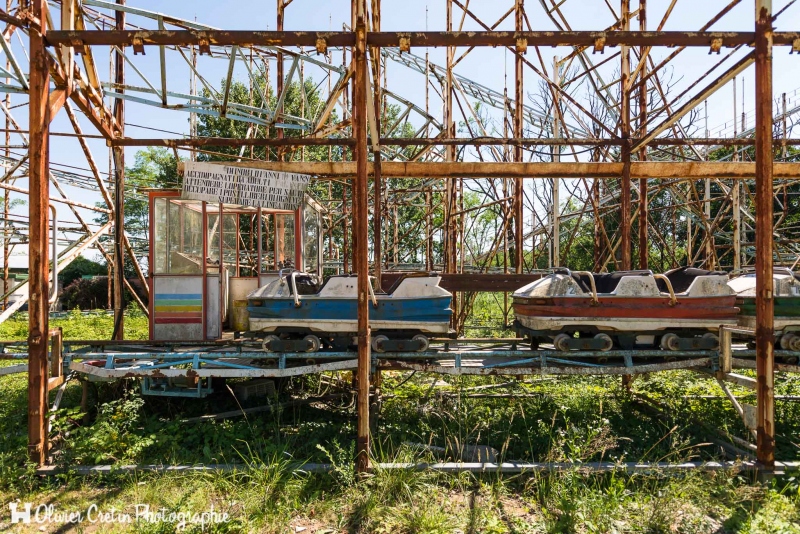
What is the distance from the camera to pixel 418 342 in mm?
5949

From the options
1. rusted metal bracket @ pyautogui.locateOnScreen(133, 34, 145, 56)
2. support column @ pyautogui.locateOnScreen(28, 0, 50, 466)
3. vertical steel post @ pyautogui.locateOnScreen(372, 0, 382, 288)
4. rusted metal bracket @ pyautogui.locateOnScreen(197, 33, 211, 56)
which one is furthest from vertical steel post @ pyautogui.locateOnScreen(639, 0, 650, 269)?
support column @ pyautogui.locateOnScreen(28, 0, 50, 466)

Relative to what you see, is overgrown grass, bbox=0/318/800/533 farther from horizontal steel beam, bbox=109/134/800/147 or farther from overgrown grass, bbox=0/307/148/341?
overgrown grass, bbox=0/307/148/341

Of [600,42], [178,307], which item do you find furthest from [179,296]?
[600,42]

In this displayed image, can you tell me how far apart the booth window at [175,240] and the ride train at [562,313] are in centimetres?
155

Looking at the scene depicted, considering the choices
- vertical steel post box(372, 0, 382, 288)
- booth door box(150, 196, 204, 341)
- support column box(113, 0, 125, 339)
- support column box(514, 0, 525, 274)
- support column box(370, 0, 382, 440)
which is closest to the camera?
support column box(370, 0, 382, 440)

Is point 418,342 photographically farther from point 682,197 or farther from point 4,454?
point 682,197

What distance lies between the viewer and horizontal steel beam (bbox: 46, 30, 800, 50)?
4.91 meters

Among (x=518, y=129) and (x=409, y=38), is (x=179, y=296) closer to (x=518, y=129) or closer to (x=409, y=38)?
(x=409, y=38)

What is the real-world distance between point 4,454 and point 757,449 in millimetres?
7688

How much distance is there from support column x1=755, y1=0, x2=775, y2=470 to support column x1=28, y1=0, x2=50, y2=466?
273 inches

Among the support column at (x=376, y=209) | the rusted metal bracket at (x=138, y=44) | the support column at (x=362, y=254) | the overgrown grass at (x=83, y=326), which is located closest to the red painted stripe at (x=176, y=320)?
the support column at (x=376, y=209)

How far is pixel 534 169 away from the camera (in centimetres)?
756

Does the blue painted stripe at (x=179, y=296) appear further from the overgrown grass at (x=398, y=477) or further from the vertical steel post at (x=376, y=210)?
the vertical steel post at (x=376, y=210)

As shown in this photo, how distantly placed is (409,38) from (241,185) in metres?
2.82
